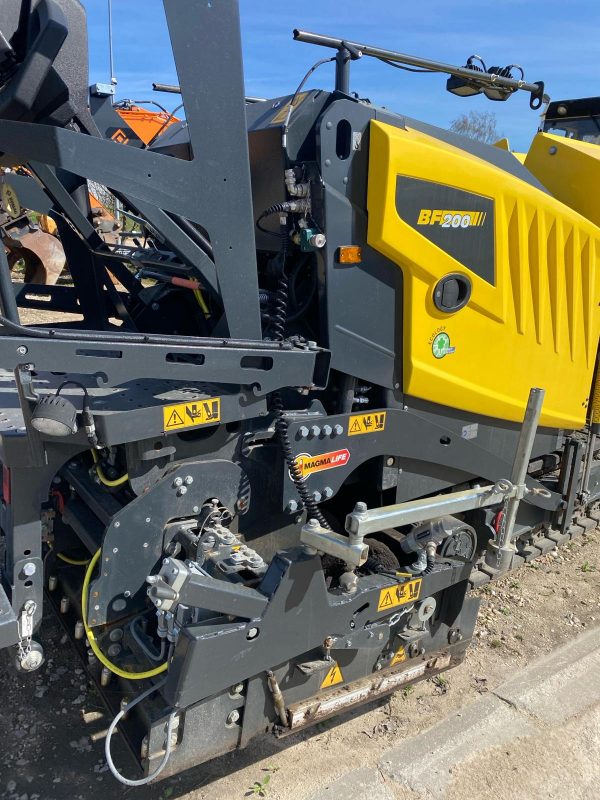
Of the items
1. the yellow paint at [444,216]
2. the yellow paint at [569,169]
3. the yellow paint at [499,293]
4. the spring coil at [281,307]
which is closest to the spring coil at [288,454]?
the spring coil at [281,307]

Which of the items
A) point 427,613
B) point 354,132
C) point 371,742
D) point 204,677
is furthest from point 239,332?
point 371,742

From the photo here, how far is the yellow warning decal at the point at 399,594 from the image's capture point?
9.13 feet

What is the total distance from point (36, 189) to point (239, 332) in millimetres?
1949

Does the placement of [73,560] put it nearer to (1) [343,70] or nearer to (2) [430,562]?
(2) [430,562]

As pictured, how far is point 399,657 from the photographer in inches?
119

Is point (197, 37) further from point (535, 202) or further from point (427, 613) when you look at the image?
point (427, 613)

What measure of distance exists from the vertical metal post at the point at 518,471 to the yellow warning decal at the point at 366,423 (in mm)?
587

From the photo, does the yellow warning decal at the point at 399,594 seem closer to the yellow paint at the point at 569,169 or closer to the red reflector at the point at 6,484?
the red reflector at the point at 6,484

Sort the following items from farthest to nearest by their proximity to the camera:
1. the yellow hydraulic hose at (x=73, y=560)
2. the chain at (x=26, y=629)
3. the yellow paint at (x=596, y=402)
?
the yellow paint at (x=596, y=402), the yellow hydraulic hose at (x=73, y=560), the chain at (x=26, y=629)

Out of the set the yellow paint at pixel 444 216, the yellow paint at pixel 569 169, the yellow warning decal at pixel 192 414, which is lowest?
the yellow warning decal at pixel 192 414

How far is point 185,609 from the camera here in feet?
7.84

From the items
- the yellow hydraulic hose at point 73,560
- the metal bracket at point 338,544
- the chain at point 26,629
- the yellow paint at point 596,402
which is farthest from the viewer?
the yellow paint at point 596,402

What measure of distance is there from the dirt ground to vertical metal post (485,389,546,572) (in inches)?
31.8

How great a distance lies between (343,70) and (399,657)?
2.56 m
